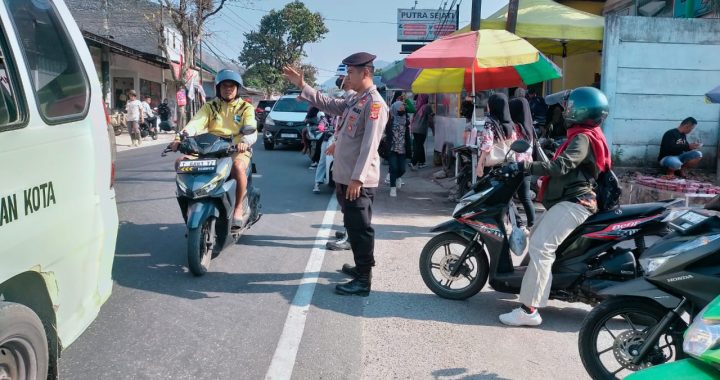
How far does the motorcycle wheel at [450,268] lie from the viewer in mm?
4609

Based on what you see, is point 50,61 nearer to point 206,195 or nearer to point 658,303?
point 206,195

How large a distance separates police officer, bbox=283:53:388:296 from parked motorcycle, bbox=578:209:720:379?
191 cm

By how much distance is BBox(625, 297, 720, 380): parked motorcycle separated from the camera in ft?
6.62

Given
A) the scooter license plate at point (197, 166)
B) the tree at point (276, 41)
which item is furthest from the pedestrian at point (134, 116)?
the tree at point (276, 41)

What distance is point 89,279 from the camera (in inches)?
115

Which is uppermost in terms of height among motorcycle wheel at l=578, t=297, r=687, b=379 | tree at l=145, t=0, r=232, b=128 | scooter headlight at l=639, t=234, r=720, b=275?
tree at l=145, t=0, r=232, b=128

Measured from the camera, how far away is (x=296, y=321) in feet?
13.8

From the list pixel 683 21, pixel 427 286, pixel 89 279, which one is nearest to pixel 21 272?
pixel 89 279

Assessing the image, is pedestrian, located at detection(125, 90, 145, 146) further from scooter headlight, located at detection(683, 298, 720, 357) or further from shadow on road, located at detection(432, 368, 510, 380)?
scooter headlight, located at detection(683, 298, 720, 357)

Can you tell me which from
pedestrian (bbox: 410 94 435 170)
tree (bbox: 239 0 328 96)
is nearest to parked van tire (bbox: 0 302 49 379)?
pedestrian (bbox: 410 94 435 170)

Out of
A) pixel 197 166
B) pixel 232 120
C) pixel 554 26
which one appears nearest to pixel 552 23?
pixel 554 26

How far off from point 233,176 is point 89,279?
108 inches

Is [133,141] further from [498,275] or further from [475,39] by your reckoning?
[498,275]

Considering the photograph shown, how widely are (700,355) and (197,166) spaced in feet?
13.7
